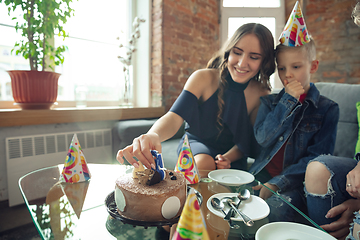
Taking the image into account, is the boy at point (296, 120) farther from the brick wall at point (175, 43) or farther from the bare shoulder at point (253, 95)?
the brick wall at point (175, 43)

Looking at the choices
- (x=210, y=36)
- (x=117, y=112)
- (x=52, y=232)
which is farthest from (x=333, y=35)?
(x=52, y=232)

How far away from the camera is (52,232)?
554 millimetres

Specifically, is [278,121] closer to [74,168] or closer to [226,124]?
[226,124]

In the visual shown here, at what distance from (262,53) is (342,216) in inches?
32.5

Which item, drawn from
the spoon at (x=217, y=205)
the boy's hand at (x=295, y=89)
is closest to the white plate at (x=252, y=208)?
the spoon at (x=217, y=205)

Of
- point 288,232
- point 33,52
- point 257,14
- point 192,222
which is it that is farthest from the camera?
point 257,14

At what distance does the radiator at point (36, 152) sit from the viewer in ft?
5.39

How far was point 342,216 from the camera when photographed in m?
0.78

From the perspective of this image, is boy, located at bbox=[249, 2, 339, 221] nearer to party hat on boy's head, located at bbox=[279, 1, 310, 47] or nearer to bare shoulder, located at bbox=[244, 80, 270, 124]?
party hat on boy's head, located at bbox=[279, 1, 310, 47]

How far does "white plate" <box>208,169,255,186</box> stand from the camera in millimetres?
802

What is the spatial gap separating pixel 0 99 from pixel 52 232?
1.85 m

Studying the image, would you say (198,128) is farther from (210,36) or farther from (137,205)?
(210,36)

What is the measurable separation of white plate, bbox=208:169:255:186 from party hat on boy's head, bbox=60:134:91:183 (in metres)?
0.51

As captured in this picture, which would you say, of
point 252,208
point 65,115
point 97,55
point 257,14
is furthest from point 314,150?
point 257,14
